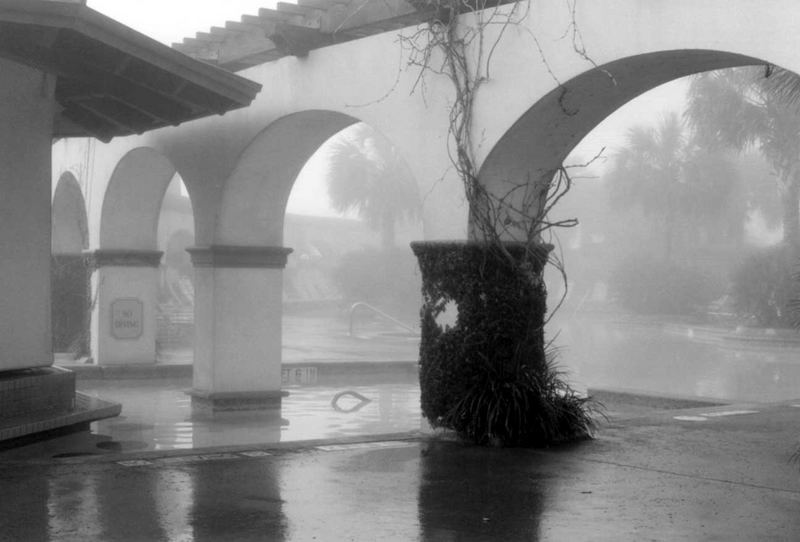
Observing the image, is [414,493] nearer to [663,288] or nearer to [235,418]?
[235,418]

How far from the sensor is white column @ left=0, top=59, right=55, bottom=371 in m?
9.22

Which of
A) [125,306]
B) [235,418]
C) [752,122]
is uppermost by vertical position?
[752,122]

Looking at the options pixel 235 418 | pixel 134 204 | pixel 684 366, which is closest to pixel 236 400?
pixel 235 418

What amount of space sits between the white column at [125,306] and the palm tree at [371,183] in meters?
35.1

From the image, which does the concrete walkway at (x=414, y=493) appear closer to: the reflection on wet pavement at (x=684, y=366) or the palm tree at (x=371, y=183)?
the reflection on wet pavement at (x=684, y=366)

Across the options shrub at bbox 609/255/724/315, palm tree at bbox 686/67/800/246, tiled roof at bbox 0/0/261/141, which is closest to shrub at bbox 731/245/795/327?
palm tree at bbox 686/67/800/246

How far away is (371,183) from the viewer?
180ft

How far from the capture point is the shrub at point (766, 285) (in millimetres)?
31203

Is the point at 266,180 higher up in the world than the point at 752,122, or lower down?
lower down

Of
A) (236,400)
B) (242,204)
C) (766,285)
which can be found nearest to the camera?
(242,204)

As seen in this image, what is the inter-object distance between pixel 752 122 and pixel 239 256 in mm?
25913

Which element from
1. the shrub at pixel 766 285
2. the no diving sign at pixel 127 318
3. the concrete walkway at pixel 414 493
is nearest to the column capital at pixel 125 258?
the no diving sign at pixel 127 318

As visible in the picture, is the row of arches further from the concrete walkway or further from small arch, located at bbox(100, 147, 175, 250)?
the concrete walkway

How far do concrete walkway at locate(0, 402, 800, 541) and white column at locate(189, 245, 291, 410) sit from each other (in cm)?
559
